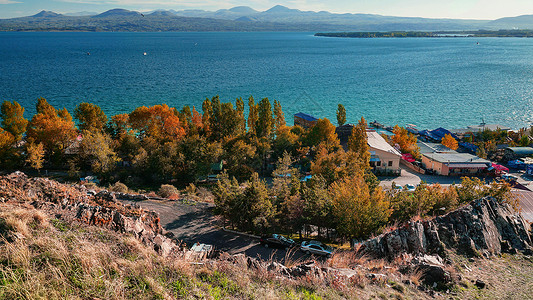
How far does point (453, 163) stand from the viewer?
37.5 metres

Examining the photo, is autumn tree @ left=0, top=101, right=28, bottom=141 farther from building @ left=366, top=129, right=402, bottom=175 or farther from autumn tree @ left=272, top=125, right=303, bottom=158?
building @ left=366, top=129, right=402, bottom=175

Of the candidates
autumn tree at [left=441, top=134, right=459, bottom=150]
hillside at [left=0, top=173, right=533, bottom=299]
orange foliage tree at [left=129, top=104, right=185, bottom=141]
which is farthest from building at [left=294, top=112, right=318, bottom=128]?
hillside at [left=0, top=173, right=533, bottom=299]

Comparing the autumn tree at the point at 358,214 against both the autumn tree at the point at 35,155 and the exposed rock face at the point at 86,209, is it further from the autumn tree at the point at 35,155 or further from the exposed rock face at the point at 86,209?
the autumn tree at the point at 35,155

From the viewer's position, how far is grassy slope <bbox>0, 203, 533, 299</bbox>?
25.4 ft

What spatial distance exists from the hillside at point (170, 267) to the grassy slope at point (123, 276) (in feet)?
0.09

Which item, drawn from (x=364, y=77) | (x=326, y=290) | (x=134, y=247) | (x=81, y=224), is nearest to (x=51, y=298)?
(x=134, y=247)

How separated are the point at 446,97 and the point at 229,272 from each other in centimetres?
8636

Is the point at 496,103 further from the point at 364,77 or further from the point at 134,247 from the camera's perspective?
the point at 134,247

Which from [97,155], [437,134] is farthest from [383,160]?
[97,155]

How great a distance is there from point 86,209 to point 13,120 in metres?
31.8

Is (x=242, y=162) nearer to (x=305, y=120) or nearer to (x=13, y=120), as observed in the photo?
(x=305, y=120)

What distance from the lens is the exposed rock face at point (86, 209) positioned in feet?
39.5

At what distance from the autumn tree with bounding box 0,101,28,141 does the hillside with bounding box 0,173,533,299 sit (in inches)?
988

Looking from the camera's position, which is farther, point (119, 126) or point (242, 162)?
point (119, 126)
